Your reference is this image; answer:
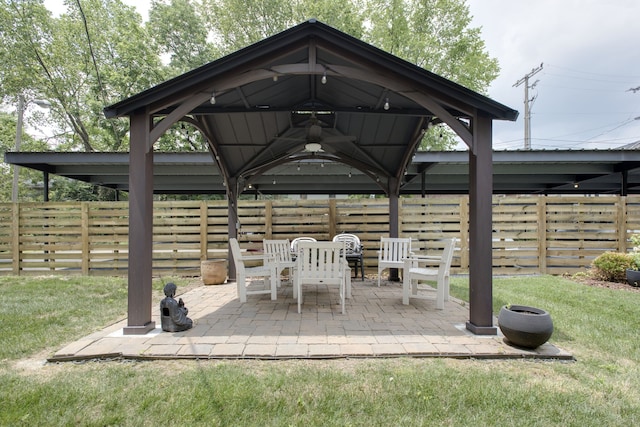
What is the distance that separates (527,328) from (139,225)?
12.2 ft

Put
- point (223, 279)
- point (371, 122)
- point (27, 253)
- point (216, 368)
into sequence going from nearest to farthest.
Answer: point (216, 368) → point (371, 122) → point (223, 279) → point (27, 253)

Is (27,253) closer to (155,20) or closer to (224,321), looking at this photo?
(224,321)

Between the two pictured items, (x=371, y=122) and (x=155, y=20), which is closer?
(x=371, y=122)

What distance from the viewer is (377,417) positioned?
188 cm

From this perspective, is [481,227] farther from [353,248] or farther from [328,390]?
[353,248]

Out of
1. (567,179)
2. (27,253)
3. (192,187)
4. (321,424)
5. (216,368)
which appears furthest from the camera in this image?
(192,187)

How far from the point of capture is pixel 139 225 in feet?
10.9

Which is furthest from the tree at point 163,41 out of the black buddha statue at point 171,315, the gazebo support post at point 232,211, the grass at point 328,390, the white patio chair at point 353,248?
the grass at point 328,390

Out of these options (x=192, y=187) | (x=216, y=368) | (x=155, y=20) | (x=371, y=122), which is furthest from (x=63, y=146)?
(x=216, y=368)

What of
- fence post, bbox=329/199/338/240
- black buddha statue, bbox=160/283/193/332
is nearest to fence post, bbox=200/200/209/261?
fence post, bbox=329/199/338/240

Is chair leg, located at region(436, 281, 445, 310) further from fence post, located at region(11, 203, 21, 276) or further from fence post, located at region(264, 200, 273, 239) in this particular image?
fence post, located at region(11, 203, 21, 276)

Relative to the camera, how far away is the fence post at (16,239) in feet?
22.7

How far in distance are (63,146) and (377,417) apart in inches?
850

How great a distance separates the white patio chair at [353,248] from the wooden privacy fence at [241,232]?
0.68 m
